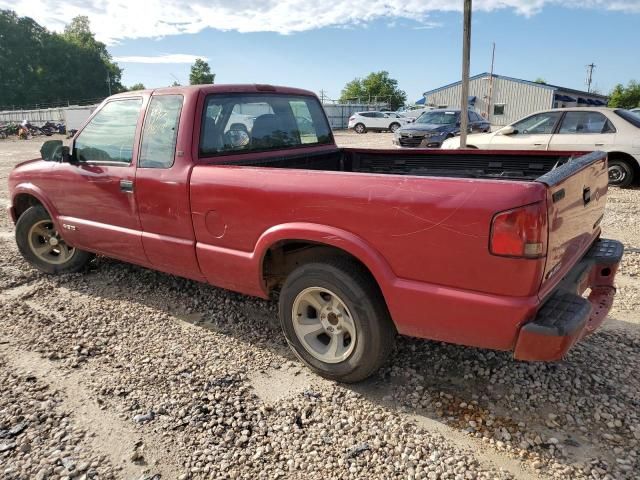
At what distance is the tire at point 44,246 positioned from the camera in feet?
15.6

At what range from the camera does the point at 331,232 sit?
260 cm

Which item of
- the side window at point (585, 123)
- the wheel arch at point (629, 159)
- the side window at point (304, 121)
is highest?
the side window at point (304, 121)

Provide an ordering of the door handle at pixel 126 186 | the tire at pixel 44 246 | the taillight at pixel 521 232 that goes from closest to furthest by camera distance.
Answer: the taillight at pixel 521 232
the door handle at pixel 126 186
the tire at pixel 44 246

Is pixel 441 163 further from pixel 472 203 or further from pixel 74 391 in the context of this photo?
pixel 74 391

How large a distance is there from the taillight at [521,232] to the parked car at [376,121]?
3220 cm

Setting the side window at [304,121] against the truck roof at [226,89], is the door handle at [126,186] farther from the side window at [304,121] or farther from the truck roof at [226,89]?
the side window at [304,121]

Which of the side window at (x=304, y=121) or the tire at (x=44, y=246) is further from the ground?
the side window at (x=304, y=121)

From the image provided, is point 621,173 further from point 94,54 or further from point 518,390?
point 94,54

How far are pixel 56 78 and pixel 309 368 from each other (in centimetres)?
9448

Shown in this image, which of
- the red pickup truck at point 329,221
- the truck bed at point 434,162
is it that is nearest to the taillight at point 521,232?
the red pickup truck at point 329,221

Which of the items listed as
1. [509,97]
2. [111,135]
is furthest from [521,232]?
[509,97]

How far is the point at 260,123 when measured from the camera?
154 inches

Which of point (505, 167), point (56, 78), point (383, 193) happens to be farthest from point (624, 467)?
point (56, 78)

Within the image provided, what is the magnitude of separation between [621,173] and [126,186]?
8939mm
